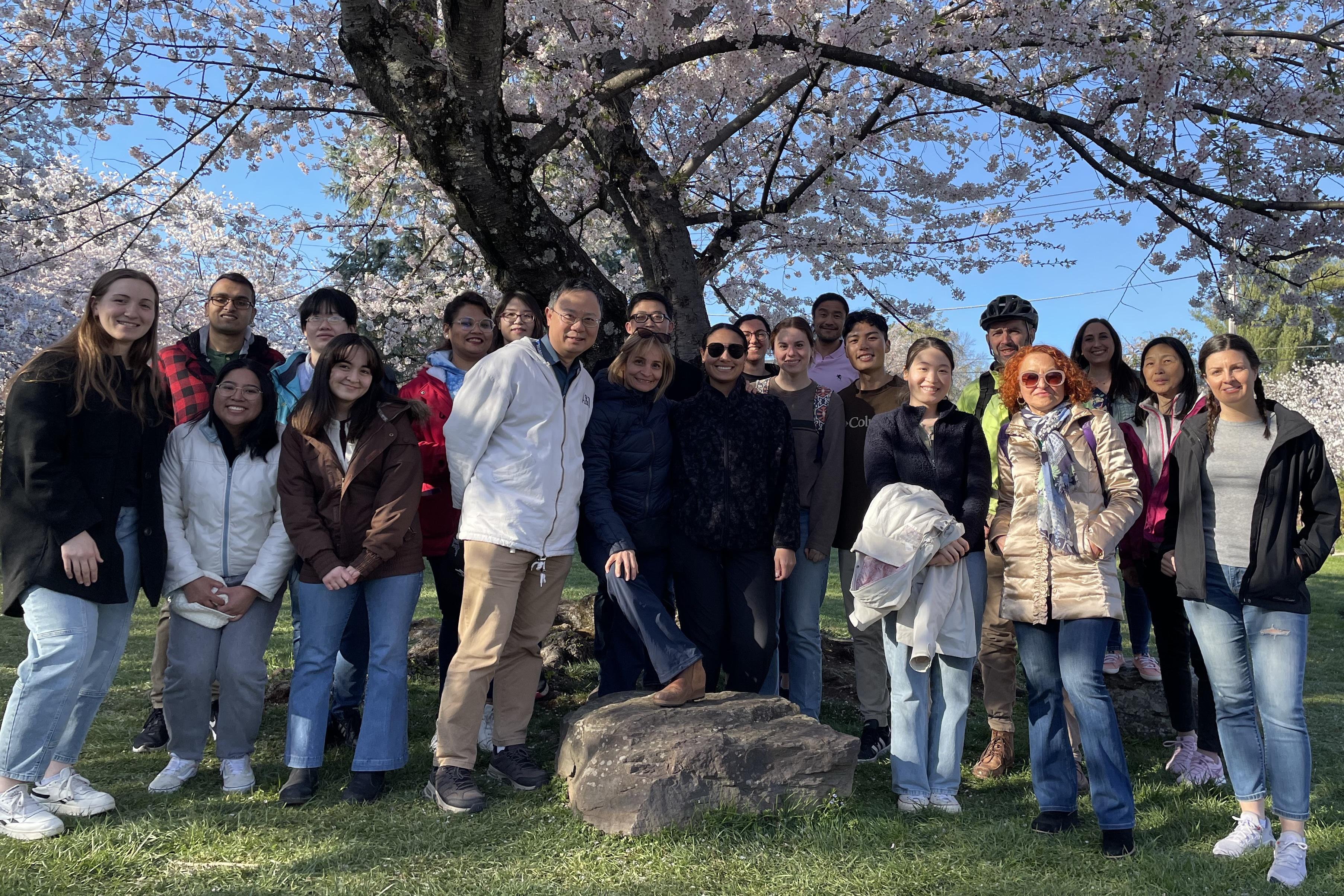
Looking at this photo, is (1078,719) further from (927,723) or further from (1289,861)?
(1289,861)

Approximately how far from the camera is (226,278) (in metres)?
4.39

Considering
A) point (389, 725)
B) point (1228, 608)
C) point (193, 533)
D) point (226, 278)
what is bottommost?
point (389, 725)

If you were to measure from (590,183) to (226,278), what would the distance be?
4.81m

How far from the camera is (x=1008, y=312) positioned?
4.68 m

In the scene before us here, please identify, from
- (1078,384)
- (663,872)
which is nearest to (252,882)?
(663,872)

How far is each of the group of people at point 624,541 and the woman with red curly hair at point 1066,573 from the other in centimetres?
1

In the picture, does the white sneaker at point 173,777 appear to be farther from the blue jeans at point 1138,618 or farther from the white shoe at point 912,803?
the blue jeans at point 1138,618

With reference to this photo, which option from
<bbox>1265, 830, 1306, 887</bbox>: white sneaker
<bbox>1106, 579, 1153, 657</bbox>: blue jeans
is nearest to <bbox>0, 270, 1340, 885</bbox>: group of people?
<bbox>1265, 830, 1306, 887</bbox>: white sneaker

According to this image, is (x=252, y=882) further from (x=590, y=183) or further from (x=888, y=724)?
(x=590, y=183)

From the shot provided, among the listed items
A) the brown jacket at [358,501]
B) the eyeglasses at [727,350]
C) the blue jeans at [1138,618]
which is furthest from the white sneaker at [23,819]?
the blue jeans at [1138,618]

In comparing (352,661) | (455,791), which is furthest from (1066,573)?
(352,661)

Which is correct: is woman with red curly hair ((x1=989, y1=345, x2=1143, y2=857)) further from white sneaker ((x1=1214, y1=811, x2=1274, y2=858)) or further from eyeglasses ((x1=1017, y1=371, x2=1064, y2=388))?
white sneaker ((x1=1214, y1=811, x2=1274, y2=858))

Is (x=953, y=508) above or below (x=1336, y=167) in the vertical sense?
below

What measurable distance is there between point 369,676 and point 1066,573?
289 cm
